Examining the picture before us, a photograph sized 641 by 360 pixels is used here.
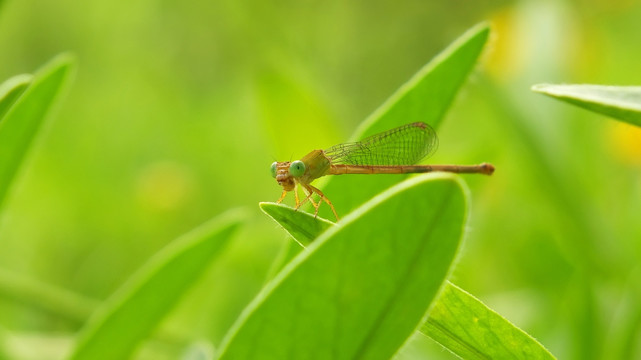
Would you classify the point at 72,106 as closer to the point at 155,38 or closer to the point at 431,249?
the point at 155,38

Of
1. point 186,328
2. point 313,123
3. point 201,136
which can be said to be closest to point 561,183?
point 313,123

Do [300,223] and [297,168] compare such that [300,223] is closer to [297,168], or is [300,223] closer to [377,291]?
[377,291]

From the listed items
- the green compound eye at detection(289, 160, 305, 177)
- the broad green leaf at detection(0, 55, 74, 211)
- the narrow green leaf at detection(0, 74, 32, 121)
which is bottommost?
the green compound eye at detection(289, 160, 305, 177)

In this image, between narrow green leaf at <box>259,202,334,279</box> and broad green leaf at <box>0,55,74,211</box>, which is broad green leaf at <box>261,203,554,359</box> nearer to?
narrow green leaf at <box>259,202,334,279</box>

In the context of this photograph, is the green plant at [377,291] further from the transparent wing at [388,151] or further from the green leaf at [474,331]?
the transparent wing at [388,151]

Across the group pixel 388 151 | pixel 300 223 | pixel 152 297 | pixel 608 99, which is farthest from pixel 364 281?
pixel 388 151

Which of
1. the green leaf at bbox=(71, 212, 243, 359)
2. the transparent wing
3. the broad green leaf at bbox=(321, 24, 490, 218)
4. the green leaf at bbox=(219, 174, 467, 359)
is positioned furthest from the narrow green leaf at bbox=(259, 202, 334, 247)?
the transparent wing
